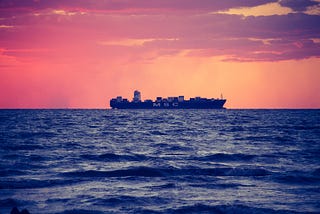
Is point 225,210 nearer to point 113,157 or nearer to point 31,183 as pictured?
point 31,183

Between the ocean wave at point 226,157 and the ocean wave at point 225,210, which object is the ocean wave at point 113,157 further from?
the ocean wave at point 225,210

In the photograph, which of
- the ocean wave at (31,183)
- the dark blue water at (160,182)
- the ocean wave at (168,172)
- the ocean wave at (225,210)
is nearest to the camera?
the ocean wave at (225,210)

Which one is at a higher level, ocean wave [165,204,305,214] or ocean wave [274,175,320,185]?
ocean wave [165,204,305,214]

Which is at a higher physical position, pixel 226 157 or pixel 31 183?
pixel 31 183

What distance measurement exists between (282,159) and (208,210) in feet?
43.7

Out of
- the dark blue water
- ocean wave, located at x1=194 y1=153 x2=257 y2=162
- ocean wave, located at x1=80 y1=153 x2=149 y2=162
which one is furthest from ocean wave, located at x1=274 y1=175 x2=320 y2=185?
ocean wave, located at x1=80 y1=153 x2=149 y2=162

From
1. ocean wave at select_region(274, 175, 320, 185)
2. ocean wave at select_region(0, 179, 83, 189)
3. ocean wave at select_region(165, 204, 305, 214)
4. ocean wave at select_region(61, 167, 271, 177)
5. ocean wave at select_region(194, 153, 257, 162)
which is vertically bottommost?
ocean wave at select_region(194, 153, 257, 162)

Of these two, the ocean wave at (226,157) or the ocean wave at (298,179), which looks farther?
the ocean wave at (226,157)

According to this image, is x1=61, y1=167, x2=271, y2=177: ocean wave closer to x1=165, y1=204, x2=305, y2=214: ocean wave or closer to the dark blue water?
the dark blue water

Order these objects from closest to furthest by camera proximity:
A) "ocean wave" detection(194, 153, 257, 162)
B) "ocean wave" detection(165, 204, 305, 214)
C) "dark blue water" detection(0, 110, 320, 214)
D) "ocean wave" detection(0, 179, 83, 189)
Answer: "ocean wave" detection(165, 204, 305, 214) → "dark blue water" detection(0, 110, 320, 214) → "ocean wave" detection(0, 179, 83, 189) → "ocean wave" detection(194, 153, 257, 162)

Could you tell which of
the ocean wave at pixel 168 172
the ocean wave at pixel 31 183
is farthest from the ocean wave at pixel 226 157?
the ocean wave at pixel 31 183

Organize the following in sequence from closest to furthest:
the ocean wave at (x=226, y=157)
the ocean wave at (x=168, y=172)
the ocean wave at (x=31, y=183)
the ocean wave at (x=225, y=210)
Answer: the ocean wave at (x=225, y=210) < the ocean wave at (x=31, y=183) < the ocean wave at (x=168, y=172) < the ocean wave at (x=226, y=157)

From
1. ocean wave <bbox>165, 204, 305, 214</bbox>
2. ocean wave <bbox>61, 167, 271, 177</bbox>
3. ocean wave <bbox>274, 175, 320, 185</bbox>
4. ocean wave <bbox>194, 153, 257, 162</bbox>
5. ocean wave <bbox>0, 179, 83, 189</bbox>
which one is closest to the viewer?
ocean wave <bbox>165, 204, 305, 214</bbox>

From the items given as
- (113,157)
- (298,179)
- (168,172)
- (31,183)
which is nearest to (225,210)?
(298,179)
